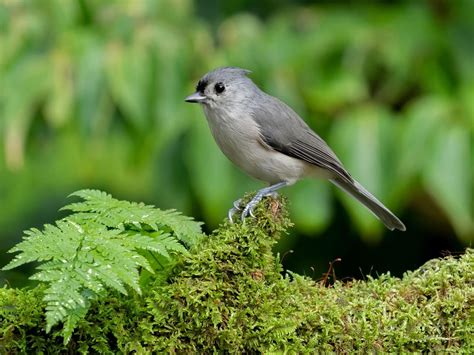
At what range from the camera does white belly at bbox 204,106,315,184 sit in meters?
4.17

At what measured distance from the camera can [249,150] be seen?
4176 mm

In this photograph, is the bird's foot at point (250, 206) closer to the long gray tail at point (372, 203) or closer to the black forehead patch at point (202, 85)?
the black forehead patch at point (202, 85)

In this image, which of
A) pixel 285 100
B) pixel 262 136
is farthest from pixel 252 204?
pixel 285 100

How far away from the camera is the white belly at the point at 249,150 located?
4.17 meters

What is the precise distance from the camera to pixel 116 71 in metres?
5.70

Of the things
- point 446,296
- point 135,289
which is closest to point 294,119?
point 446,296

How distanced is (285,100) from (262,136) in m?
1.57

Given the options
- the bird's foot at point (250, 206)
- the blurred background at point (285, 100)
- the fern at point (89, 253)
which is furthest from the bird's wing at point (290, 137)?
the fern at point (89, 253)

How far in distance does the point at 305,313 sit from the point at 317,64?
134 inches

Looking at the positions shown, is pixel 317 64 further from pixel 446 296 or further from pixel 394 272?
pixel 446 296

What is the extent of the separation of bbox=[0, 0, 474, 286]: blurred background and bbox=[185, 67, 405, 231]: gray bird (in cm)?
110

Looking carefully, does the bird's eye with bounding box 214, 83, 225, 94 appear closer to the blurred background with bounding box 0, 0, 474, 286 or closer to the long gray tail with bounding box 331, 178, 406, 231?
the long gray tail with bounding box 331, 178, 406, 231

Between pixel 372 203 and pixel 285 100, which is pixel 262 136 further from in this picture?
pixel 285 100

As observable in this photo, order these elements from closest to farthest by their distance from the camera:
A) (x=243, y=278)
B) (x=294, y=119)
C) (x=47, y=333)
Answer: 1. (x=47, y=333)
2. (x=243, y=278)
3. (x=294, y=119)
